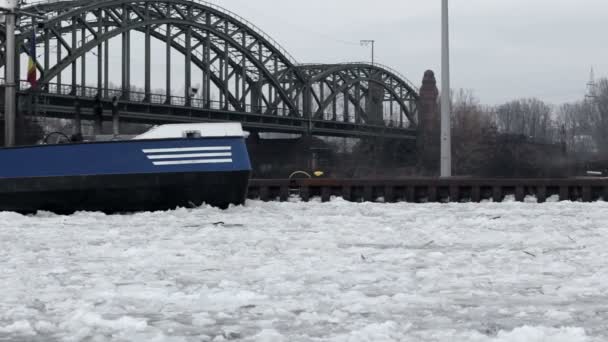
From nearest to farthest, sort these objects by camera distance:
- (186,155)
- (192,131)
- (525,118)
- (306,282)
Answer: (306,282) < (186,155) < (192,131) < (525,118)

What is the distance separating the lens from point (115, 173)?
49.8 feet

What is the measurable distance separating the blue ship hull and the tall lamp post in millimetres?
7322

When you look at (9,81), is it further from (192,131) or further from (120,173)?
(192,131)

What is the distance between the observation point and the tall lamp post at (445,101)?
21031 mm

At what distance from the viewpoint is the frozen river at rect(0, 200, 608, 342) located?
5.14 metres

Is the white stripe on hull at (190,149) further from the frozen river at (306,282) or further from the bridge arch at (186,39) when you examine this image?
the bridge arch at (186,39)

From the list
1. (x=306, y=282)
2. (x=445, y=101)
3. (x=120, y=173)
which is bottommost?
(x=306, y=282)

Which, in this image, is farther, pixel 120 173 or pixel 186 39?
pixel 186 39

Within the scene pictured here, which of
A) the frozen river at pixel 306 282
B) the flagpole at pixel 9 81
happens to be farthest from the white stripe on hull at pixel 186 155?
the flagpole at pixel 9 81

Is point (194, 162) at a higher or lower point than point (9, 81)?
lower

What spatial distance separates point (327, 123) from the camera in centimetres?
8881

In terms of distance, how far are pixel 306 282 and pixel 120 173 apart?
9.07 m

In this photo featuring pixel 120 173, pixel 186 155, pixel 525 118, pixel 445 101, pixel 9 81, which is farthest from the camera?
pixel 525 118

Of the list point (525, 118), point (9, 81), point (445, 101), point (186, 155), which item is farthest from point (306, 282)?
point (525, 118)
